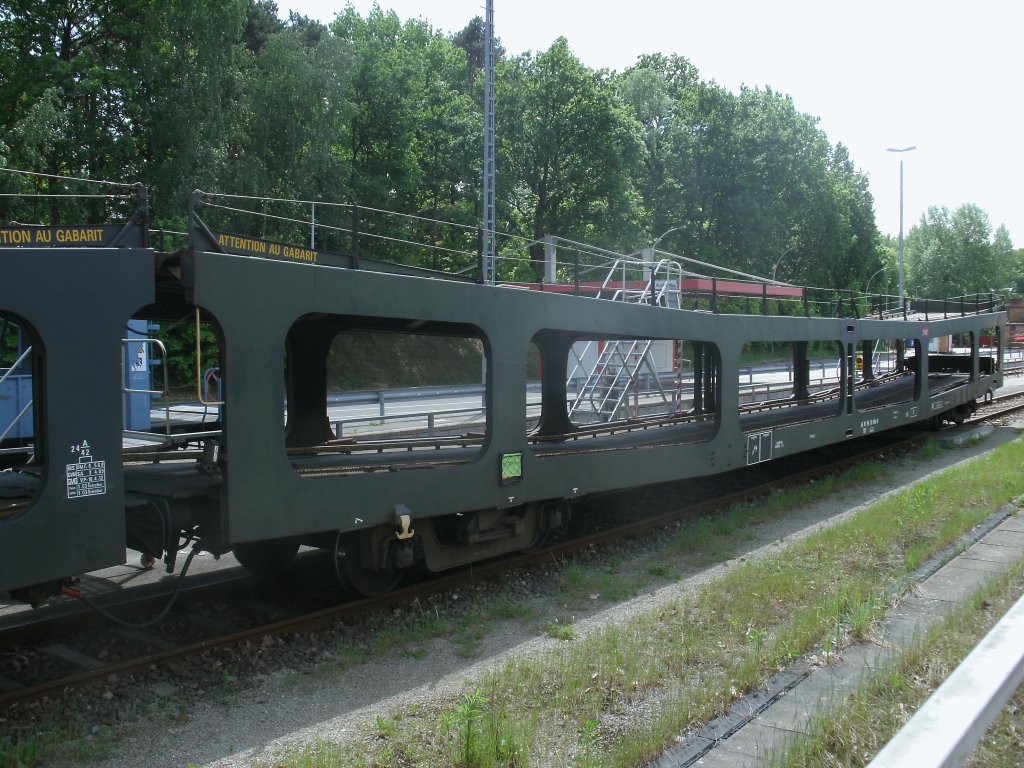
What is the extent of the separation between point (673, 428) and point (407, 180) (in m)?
27.7

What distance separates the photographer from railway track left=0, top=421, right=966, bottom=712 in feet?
18.0

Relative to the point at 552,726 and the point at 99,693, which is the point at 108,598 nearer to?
the point at 99,693

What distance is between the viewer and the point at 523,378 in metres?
7.38

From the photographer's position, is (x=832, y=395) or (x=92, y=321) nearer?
(x=92, y=321)

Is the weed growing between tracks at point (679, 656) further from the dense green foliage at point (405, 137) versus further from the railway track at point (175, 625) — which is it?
the dense green foliage at point (405, 137)

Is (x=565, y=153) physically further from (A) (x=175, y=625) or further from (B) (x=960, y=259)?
(B) (x=960, y=259)

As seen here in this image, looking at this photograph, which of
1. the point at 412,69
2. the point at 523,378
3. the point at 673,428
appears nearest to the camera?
the point at 523,378

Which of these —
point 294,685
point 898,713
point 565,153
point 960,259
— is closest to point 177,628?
point 294,685

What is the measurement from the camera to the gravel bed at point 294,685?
4.64m

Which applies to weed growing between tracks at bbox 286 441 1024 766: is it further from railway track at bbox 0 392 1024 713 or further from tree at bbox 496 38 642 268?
tree at bbox 496 38 642 268

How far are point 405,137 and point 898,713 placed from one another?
35.5m

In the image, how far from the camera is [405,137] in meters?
36.8

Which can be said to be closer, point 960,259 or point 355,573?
point 355,573

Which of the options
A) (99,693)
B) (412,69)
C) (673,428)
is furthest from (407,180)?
(99,693)
